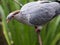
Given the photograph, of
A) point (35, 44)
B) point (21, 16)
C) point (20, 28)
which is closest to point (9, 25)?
point (20, 28)

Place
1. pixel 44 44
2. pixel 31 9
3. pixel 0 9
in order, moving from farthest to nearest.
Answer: pixel 44 44 → pixel 0 9 → pixel 31 9

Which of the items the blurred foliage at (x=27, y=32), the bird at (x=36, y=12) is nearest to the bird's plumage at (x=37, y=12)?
the bird at (x=36, y=12)

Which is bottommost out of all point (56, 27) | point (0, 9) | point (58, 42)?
point (58, 42)

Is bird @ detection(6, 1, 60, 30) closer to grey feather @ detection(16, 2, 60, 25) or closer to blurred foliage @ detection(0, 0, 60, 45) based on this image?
grey feather @ detection(16, 2, 60, 25)

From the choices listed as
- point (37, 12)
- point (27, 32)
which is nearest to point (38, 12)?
point (37, 12)

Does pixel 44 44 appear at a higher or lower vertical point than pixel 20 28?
lower

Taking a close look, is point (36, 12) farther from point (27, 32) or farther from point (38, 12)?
point (27, 32)

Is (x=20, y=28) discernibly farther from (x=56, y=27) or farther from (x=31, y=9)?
(x=31, y=9)

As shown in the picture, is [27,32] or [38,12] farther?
[27,32]
